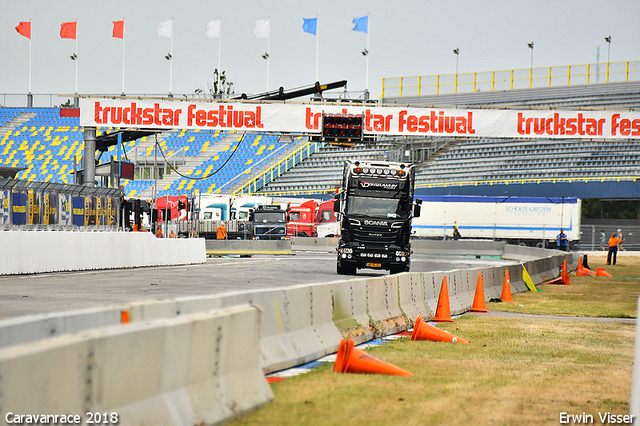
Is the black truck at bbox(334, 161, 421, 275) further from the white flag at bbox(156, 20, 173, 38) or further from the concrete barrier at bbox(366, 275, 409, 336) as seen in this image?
the white flag at bbox(156, 20, 173, 38)

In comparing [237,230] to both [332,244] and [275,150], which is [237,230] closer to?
[332,244]

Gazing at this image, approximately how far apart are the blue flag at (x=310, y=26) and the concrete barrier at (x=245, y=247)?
1099cm

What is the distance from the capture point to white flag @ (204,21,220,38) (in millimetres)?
43406

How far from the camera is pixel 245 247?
141ft

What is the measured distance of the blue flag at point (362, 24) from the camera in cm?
4250

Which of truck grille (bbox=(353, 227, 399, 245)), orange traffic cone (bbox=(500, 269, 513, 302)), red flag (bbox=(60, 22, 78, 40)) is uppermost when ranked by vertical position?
red flag (bbox=(60, 22, 78, 40))

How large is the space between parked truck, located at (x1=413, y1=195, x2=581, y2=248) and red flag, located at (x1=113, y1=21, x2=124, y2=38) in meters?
23.5

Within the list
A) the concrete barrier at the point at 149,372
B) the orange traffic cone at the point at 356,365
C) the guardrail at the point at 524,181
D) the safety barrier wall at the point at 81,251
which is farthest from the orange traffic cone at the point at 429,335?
the guardrail at the point at 524,181

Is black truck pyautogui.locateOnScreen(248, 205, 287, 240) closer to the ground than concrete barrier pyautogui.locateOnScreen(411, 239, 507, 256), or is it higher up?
higher up

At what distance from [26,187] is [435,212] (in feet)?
122

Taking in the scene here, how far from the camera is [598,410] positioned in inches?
271

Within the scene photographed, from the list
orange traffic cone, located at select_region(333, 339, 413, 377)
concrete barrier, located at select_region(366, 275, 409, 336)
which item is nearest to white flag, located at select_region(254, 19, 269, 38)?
concrete barrier, located at select_region(366, 275, 409, 336)

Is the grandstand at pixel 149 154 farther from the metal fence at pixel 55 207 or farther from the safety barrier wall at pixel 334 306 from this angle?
the safety barrier wall at pixel 334 306

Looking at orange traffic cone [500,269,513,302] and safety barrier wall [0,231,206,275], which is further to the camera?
safety barrier wall [0,231,206,275]
